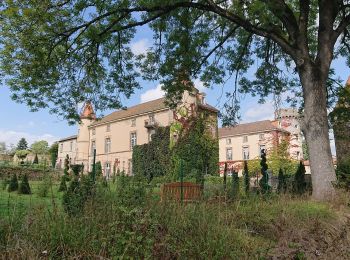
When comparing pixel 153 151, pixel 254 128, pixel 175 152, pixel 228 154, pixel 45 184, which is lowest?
pixel 45 184

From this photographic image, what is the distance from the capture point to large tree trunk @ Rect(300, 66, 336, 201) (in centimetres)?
995

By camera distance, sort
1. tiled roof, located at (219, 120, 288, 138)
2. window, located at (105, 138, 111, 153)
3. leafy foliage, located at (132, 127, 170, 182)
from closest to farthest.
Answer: leafy foliage, located at (132, 127, 170, 182), window, located at (105, 138, 111, 153), tiled roof, located at (219, 120, 288, 138)

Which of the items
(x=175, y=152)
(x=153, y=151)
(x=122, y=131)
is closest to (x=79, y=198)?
(x=175, y=152)

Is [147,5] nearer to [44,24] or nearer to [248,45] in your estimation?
[44,24]

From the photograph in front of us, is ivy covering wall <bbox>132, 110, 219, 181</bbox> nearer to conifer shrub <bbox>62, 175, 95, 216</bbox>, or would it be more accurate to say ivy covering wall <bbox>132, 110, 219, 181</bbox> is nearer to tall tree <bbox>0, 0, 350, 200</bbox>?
tall tree <bbox>0, 0, 350, 200</bbox>

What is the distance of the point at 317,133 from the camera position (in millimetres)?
10234

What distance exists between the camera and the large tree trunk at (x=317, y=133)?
9.95 m

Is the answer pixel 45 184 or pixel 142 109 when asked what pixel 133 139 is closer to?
pixel 142 109

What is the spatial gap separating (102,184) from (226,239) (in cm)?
261

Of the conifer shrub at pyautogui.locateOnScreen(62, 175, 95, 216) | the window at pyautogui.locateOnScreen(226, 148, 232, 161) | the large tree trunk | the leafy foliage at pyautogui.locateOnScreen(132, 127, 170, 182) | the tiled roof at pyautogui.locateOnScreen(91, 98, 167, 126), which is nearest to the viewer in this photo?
the conifer shrub at pyautogui.locateOnScreen(62, 175, 95, 216)

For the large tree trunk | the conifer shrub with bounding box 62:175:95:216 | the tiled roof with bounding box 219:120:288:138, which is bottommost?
the conifer shrub with bounding box 62:175:95:216

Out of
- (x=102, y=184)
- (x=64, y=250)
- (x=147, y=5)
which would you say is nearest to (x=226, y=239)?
(x=64, y=250)

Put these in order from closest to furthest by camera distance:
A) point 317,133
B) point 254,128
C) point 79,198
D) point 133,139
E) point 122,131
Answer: point 79,198 → point 317,133 → point 133,139 → point 122,131 → point 254,128

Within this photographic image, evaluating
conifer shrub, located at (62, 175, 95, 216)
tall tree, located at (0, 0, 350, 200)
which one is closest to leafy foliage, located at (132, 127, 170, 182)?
tall tree, located at (0, 0, 350, 200)
